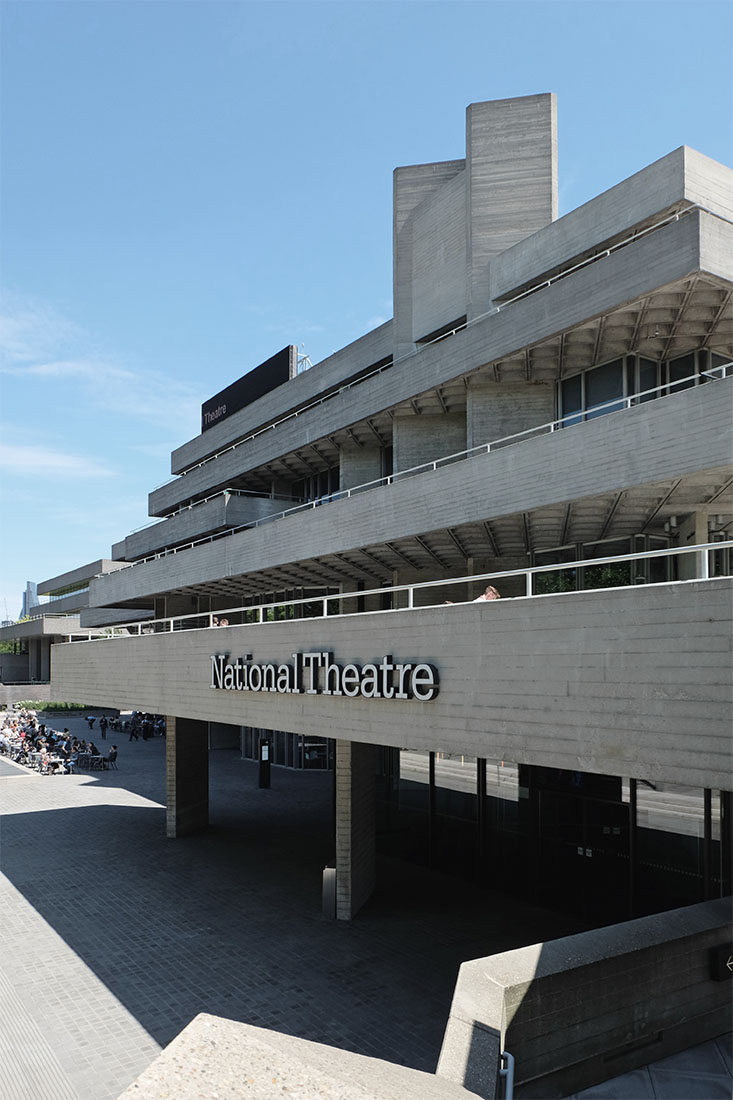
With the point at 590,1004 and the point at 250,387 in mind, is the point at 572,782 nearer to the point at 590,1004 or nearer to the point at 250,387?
the point at 590,1004

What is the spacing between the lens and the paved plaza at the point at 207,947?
10.8 meters

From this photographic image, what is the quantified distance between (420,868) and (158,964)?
798 cm

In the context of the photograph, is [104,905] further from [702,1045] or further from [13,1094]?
[702,1045]

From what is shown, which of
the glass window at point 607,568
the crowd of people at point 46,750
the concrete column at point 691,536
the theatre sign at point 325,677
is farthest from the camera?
the crowd of people at point 46,750

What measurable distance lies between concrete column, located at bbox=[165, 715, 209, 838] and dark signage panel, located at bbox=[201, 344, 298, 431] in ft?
54.3

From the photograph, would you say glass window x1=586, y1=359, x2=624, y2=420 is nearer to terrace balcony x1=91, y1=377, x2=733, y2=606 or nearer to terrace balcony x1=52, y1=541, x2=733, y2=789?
terrace balcony x1=91, y1=377, x2=733, y2=606

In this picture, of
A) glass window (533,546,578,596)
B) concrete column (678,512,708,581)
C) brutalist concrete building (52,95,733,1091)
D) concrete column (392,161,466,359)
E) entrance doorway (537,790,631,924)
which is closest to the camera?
brutalist concrete building (52,95,733,1091)

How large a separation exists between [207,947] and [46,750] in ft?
89.3

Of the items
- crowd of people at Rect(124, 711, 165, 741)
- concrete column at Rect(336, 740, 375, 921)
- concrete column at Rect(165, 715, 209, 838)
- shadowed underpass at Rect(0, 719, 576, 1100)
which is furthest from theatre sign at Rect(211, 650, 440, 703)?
crowd of people at Rect(124, 711, 165, 741)

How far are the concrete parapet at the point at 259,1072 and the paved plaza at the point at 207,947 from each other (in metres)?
4.91

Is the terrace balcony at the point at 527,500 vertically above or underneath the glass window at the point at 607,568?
above

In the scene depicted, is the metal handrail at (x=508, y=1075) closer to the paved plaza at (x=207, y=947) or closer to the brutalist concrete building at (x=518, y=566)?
the paved plaza at (x=207, y=947)

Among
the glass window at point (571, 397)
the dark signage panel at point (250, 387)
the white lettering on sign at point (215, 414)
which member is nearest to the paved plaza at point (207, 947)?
the glass window at point (571, 397)

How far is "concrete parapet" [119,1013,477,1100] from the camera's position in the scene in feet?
16.1
